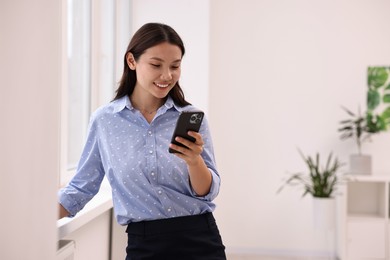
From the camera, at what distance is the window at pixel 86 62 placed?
2.92 meters

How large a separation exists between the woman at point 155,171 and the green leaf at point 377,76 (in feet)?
11.8

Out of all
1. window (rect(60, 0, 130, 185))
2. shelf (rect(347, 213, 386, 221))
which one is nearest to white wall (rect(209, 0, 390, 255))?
shelf (rect(347, 213, 386, 221))

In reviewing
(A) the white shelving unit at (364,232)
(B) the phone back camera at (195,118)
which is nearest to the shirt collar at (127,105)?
(B) the phone back camera at (195,118)

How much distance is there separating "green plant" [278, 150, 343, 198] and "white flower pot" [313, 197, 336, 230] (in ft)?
0.27

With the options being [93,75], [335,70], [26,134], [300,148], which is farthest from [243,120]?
[26,134]

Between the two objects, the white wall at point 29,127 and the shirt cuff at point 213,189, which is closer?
the white wall at point 29,127

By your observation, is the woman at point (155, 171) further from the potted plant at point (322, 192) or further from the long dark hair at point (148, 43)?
the potted plant at point (322, 192)

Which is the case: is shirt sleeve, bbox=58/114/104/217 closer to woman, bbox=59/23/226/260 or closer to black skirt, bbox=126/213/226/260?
woman, bbox=59/23/226/260

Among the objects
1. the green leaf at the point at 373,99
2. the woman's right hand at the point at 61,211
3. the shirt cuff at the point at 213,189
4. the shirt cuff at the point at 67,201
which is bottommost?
the woman's right hand at the point at 61,211

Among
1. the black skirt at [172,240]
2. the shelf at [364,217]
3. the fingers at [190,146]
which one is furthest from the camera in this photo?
the shelf at [364,217]

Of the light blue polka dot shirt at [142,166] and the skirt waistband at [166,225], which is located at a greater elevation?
the light blue polka dot shirt at [142,166]

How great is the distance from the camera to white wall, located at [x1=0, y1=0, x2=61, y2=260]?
45.3 inches

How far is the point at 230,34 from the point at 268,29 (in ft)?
1.14

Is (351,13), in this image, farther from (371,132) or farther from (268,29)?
(371,132)
